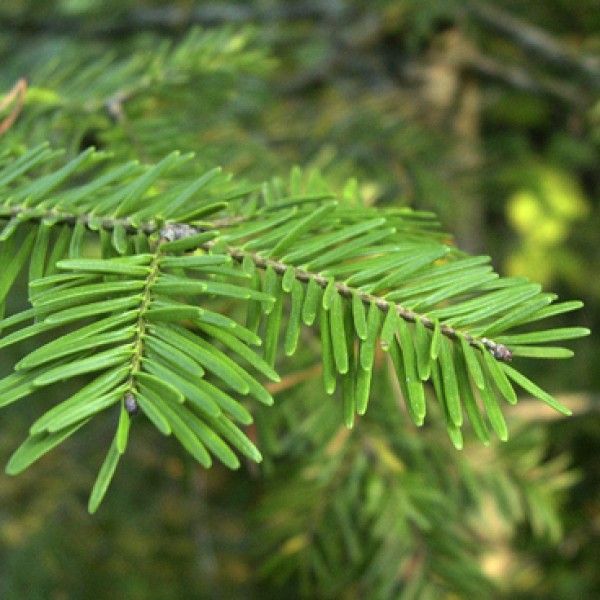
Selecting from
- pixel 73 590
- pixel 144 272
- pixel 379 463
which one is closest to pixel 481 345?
pixel 144 272

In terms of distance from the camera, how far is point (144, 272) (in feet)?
1.17

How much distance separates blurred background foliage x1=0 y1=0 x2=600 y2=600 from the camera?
67cm

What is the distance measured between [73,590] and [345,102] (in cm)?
77

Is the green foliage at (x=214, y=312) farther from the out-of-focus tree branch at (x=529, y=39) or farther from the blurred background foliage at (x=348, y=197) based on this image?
the out-of-focus tree branch at (x=529, y=39)

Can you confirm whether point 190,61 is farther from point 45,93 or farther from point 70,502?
point 70,502

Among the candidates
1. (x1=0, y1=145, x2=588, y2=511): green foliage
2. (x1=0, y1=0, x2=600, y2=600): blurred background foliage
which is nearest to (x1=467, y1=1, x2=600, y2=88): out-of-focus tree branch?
(x1=0, y1=0, x2=600, y2=600): blurred background foliage

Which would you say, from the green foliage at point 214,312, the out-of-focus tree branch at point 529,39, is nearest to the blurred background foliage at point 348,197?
the out-of-focus tree branch at point 529,39

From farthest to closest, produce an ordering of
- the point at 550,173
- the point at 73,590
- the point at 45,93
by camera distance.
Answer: the point at 550,173
the point at 73,590
the point at 45,93

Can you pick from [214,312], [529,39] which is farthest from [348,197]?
[529,39]

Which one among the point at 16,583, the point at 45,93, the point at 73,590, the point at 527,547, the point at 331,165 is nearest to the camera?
the point at 45,93

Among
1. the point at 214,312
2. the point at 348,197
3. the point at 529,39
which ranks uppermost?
the point at 529,39

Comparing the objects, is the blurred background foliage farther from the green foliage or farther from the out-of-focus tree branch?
the green foliage

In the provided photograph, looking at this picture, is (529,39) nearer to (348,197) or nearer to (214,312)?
(348,197)

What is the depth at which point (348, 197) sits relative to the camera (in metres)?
0.50
